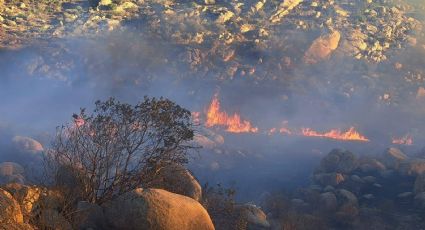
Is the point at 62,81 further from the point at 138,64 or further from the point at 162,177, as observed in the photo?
the point at 162,177

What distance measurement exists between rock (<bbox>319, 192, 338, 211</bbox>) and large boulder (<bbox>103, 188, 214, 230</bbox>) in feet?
38.5

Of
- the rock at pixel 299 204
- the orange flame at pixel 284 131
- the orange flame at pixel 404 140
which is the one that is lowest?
the orange flame at pixel 404 140

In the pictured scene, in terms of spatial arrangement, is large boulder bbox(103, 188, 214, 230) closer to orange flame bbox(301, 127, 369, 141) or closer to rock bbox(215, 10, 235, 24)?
orange flame bbox(301, 127, 369, 141)

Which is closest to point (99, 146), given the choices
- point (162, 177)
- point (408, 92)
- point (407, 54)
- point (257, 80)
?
point (162, 177)

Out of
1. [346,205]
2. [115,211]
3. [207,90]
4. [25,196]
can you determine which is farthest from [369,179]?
[25,196]

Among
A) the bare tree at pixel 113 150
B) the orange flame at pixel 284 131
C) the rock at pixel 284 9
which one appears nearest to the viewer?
the bare tree at pixel 113 150

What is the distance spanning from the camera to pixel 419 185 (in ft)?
70.3

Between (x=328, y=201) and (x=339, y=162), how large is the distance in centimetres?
479

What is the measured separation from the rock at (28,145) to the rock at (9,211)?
18711 millimetres

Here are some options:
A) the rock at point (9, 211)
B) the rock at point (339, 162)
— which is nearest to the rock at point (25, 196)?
the rock at point (9, 211)

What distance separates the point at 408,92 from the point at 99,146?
31718 mm

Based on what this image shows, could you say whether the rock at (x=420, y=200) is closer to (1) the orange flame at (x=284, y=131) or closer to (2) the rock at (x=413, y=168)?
(2) the rock at (x=413, y=168)

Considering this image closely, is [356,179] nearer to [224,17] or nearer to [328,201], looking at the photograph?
[328,201]

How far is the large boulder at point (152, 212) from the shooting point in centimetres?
924
